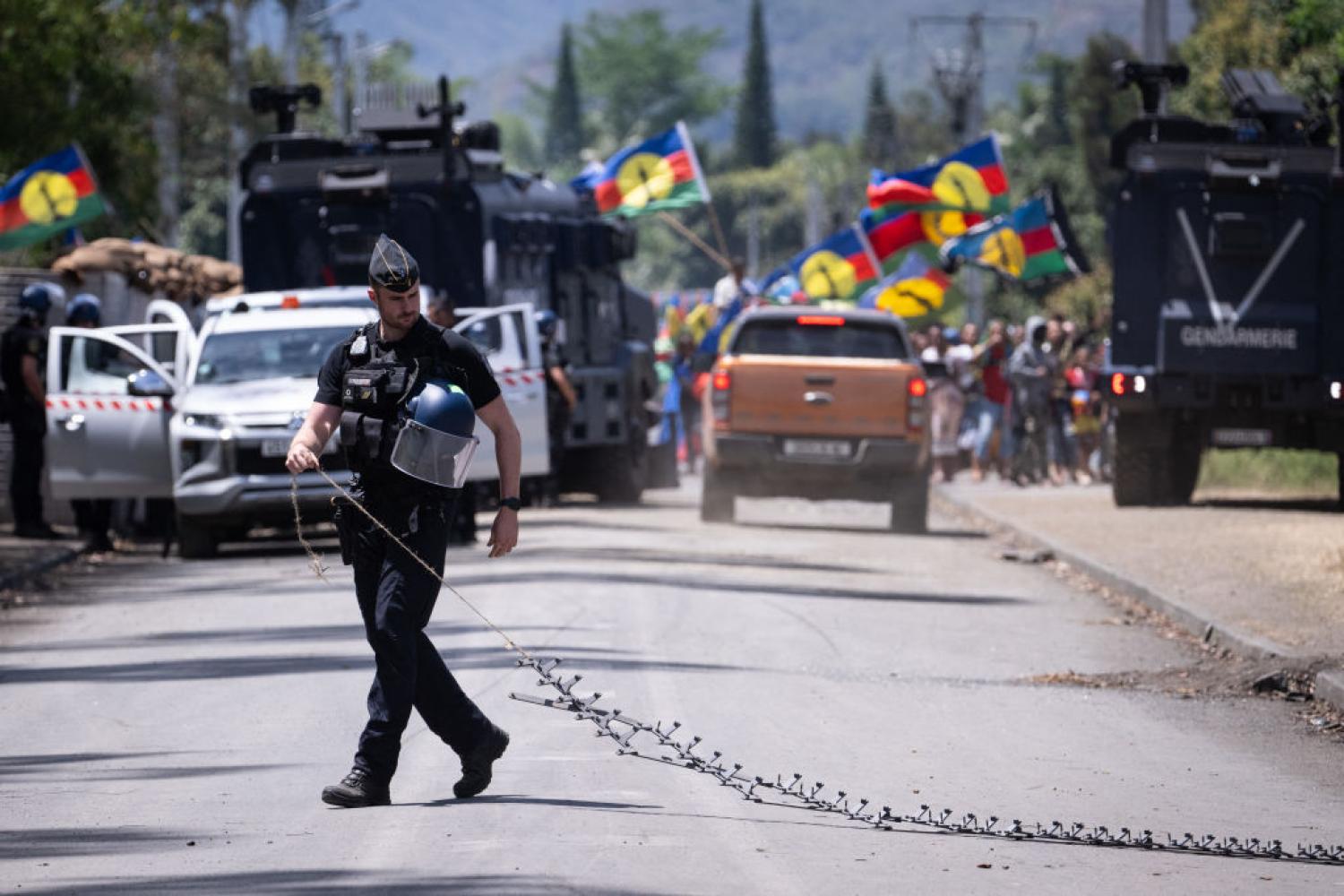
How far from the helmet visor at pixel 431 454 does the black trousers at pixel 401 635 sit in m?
0.12

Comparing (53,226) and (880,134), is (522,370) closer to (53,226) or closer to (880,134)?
(53,226)

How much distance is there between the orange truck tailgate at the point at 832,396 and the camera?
23609mm

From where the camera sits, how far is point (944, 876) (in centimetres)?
772

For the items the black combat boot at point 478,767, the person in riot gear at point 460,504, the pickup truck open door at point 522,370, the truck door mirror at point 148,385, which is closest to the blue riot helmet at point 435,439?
the black combat boot at point 478,767

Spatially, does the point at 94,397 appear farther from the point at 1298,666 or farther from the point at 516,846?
the point at 516,846

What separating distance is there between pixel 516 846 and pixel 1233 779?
3394mm

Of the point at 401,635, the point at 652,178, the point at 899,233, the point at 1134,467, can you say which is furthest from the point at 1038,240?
the point at 401,635

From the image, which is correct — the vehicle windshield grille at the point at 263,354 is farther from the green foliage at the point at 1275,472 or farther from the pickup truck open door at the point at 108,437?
the green foliage at the point at 1275,472

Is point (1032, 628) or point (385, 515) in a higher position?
point (385, 515)

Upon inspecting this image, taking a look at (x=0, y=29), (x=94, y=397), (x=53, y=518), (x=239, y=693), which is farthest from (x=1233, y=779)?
(x=0, y=29)

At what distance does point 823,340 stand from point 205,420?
6170mm

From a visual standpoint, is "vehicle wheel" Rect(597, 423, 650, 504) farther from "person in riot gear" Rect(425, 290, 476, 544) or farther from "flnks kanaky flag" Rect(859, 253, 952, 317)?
"flnks kanaky flag" Rect(859, 253, 952, 317)

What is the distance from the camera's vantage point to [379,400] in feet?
28.8

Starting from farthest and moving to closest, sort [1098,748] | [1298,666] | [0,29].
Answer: [0,29] < [1298,666] < [1098,748]
